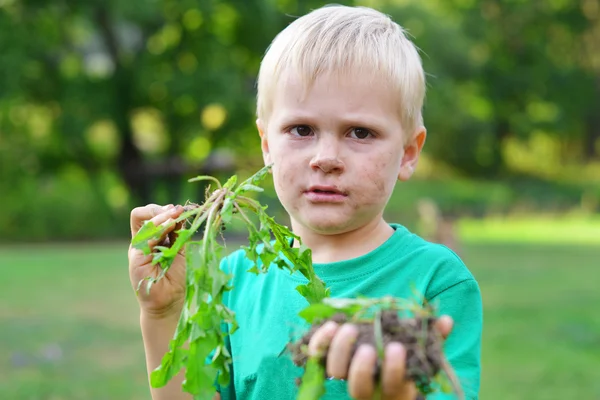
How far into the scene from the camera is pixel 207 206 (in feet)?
7.86

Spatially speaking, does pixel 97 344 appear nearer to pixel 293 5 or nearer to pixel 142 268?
pixel 142 268

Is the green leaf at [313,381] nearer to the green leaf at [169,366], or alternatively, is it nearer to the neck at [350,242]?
the green leaf at [169,366]

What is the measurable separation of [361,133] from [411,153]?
371 mm

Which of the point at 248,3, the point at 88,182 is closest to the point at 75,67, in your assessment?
the point at 88,182

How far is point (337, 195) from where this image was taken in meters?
→ 2.67

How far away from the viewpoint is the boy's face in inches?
103

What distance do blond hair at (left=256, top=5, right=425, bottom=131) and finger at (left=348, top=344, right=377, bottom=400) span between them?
1.07m

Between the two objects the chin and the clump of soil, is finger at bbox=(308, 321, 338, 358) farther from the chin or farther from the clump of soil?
the chin

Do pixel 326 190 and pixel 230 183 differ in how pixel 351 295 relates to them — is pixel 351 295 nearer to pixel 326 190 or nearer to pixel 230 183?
pixel 326 190

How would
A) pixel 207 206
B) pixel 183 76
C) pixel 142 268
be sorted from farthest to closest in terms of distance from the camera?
pixel 183 76
pixel 142 268
pixel 207 206

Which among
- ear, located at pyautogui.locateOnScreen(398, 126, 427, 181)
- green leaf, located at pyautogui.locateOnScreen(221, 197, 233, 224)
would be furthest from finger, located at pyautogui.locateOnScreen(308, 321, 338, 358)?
ear, located at pyautogui.locateOnScreen(398, 126, 427, 181)

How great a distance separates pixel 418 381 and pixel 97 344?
367 inches

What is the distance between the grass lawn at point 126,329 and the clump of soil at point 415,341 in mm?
6553

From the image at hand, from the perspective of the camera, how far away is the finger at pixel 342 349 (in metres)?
1.84
